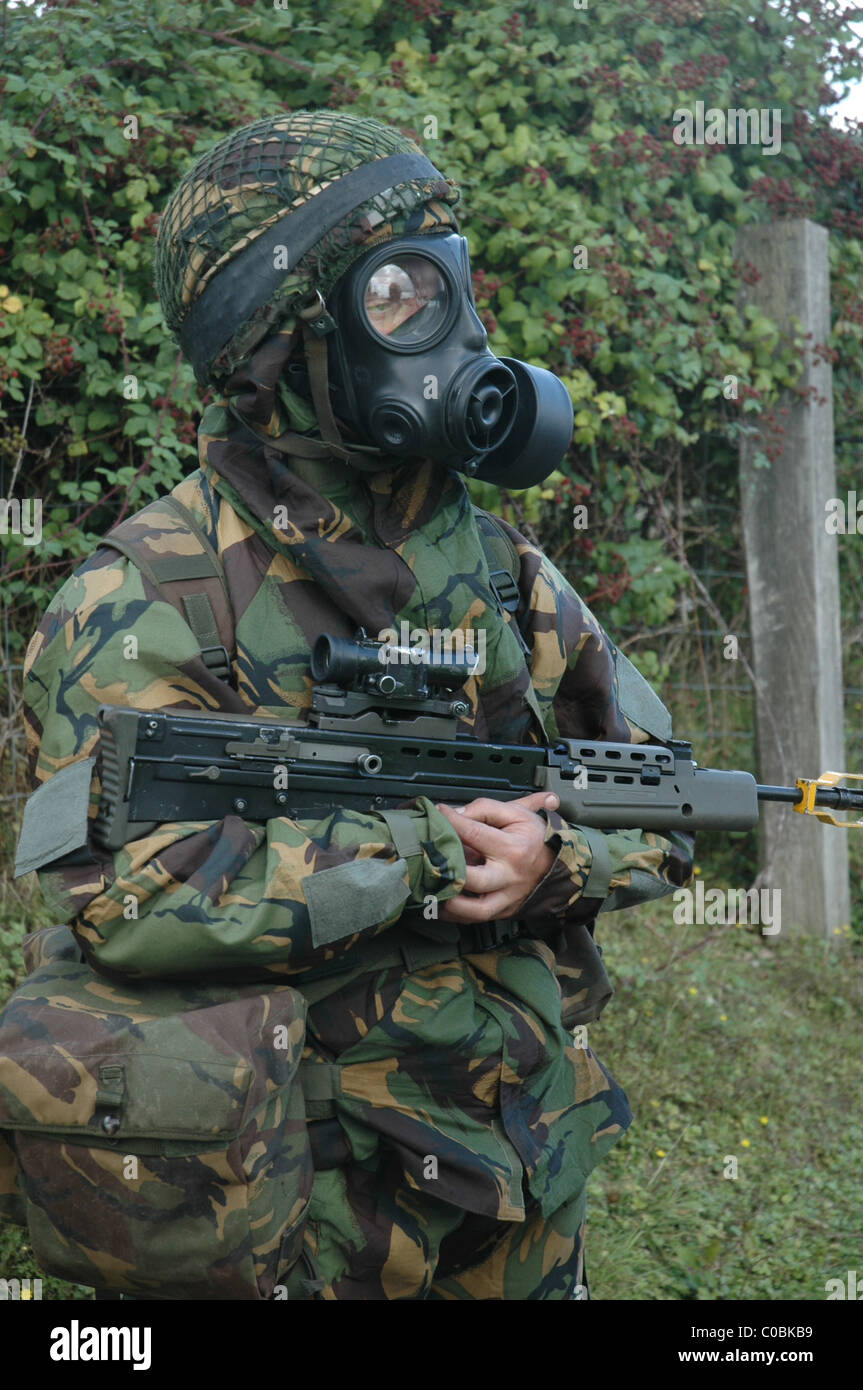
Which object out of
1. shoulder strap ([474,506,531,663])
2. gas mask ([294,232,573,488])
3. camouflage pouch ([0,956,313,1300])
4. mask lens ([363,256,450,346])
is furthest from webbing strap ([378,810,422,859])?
mask lens ([363,256,450,346])

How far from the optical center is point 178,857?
81.5 inches

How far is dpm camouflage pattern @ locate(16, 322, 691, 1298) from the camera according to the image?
2.09m

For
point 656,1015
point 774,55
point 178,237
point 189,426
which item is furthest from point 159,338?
point 774,55

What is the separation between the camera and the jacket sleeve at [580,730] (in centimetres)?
237

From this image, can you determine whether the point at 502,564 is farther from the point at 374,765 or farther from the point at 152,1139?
the point at 152,1139

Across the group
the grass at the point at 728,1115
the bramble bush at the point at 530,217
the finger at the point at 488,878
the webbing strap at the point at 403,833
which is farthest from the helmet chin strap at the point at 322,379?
the grass at the point at 728,1115

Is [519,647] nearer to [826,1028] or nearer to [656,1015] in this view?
[656,1015]

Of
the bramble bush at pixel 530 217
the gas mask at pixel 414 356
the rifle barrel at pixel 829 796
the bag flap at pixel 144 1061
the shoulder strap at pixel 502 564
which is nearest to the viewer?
the bag flap at pixel 144 1061

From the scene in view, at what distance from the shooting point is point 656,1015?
16.4 ft

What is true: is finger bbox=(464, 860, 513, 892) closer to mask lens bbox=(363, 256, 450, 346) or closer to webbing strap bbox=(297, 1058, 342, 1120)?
webbing strap bbox=(297, 1058, 342, 1120)

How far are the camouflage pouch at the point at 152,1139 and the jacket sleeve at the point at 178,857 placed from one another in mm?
105

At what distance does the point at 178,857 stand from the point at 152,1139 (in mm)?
428

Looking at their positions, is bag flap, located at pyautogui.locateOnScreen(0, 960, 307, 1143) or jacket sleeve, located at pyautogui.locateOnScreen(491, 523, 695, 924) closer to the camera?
bag flap, located at pyautogui.locateOnScreen(0, 960, 307, 1143)

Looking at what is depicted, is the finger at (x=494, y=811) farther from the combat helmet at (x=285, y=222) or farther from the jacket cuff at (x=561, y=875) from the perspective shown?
the combat helmet at (x=285, y=222)
